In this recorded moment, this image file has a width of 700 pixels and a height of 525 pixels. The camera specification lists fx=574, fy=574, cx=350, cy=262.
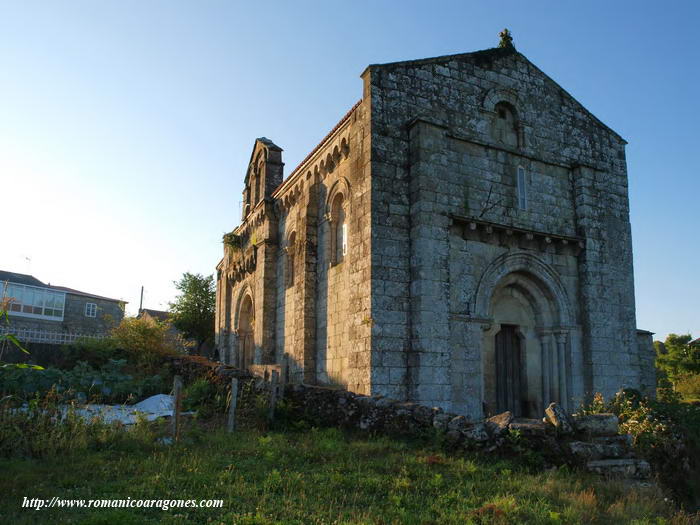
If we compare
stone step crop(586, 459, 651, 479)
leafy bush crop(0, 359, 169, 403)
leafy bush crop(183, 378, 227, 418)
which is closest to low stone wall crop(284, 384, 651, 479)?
stone step crop(586, 459, 651, 479)

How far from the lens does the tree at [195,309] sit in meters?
30.1

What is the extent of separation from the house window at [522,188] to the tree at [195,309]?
2116cm

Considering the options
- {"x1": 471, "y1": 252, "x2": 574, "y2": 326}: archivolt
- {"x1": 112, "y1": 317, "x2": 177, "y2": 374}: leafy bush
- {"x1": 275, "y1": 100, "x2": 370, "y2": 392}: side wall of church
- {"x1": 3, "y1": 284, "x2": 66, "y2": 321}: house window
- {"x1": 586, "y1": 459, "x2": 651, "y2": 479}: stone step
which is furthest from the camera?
{"x1": 3, "y1": 284, "x2": 66, "y2": 321}: house window

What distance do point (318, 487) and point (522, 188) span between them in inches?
371

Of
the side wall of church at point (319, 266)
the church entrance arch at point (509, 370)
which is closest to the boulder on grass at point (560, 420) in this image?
the side wall of church at point (319, 266)

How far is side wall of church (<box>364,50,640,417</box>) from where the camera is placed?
36.8 feet

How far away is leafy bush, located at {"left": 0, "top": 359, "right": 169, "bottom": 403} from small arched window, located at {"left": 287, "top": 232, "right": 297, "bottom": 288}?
5165mm

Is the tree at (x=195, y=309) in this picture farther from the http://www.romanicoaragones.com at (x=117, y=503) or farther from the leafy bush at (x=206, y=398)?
the http://www.romanicoaragones.com at (x=117, y=503)

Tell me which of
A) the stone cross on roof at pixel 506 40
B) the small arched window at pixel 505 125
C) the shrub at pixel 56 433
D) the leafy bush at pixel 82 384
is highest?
the stone cross on roof at pixel 506 40

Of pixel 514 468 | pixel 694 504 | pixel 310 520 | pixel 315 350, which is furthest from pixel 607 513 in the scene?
pixel 315 350

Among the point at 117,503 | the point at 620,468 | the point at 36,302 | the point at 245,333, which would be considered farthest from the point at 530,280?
the point at 36,302

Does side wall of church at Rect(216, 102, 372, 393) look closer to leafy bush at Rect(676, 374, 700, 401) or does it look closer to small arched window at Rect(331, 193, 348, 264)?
small arched window at Rect(331, 193, 348, 264)

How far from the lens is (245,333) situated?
21.5 m

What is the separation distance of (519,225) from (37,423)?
10.0 meters
